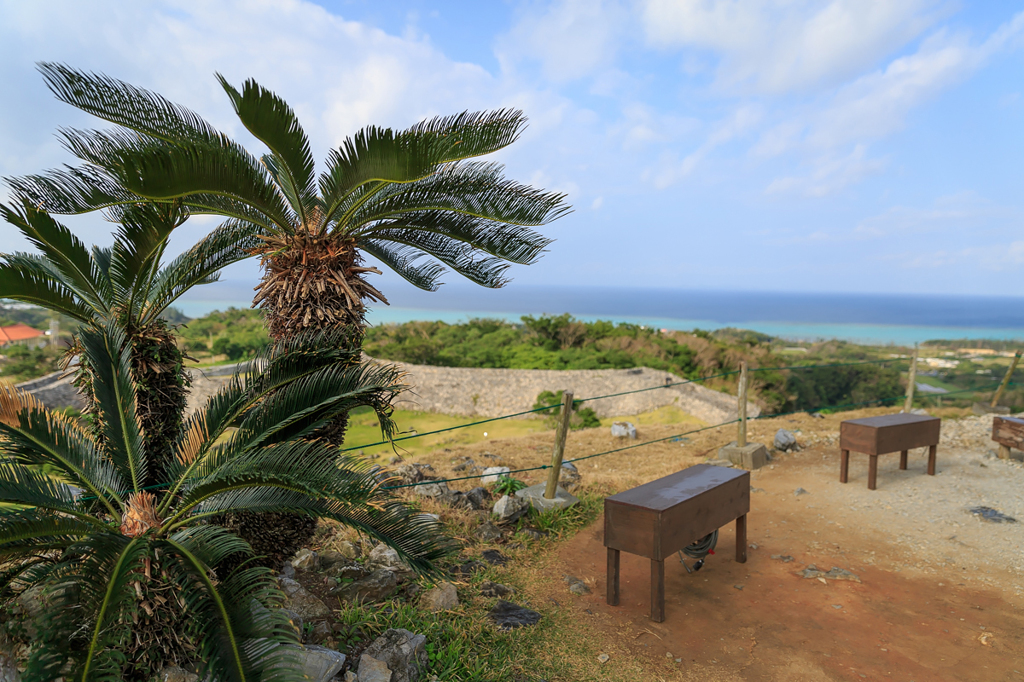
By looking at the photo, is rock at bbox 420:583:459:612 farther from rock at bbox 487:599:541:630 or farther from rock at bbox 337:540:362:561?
rock at bbox 337:540:362:561

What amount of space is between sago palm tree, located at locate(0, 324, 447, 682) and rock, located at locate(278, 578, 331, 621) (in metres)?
0.72

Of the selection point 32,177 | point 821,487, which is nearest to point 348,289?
point 32,177

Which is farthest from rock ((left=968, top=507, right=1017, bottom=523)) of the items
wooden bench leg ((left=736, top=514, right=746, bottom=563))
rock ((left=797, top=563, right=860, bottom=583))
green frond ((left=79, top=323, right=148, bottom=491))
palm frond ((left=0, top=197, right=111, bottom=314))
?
palm frond ((left=0, top=197, right=111, bottom=314))

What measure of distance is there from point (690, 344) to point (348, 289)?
72.0ft

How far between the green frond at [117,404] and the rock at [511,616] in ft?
8.16

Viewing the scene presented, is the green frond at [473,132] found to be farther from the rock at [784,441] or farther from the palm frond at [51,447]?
the rock at [784,441]

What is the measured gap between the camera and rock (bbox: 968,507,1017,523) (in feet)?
19.2

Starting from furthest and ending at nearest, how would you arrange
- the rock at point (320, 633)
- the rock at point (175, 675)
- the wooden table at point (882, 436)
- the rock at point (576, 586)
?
the wooden table at point (882, 436) < the rock at point (576, 586) < the rock at point (320, 633) < the rock at point (175, 675)

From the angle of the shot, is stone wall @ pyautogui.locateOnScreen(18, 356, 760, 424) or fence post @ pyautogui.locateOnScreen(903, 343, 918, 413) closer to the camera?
fence post @ pyautogui.locateOnScreen(903, 343, 918, 413)

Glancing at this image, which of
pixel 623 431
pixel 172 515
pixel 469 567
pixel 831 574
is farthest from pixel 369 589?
pixel 623 431

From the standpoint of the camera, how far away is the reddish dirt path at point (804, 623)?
3.59 meters

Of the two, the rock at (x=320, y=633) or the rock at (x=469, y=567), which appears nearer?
the rock at (x=320, y=633)

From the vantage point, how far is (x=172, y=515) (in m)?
3.00

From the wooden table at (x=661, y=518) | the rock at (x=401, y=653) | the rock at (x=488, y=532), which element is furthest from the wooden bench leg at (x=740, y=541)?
the rock at (x=401, y=653)
